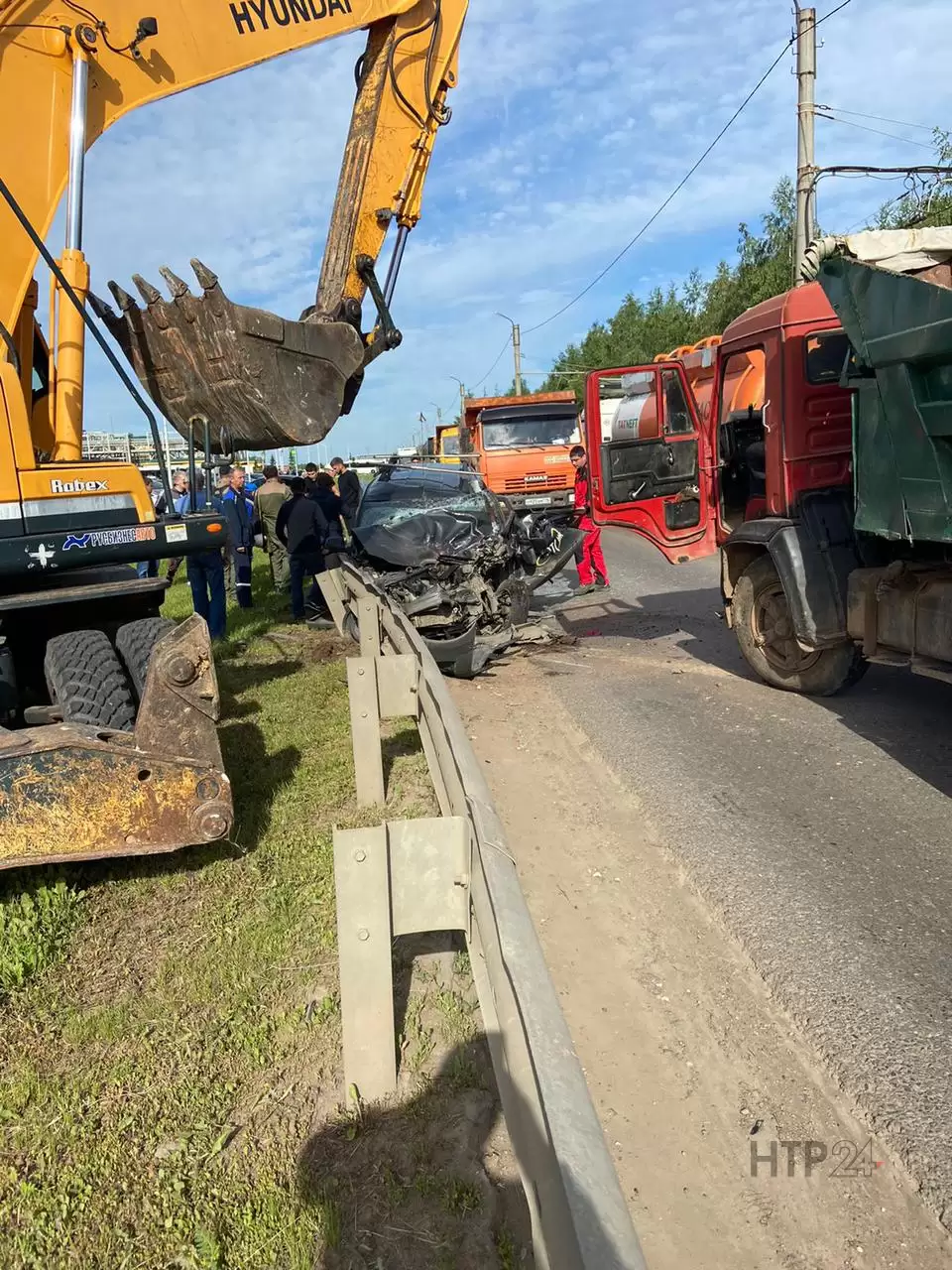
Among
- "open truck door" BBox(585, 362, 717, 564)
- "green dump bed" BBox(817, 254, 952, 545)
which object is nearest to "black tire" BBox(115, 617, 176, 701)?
"green dump bed" BBox(817, 254, 952, 545)

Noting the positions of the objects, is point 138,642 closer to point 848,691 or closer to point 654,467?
point 848,691

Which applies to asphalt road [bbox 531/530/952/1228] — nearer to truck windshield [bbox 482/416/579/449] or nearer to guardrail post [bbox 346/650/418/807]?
guardrail post [bbox 346/650/418/807]

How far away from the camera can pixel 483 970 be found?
2154mm

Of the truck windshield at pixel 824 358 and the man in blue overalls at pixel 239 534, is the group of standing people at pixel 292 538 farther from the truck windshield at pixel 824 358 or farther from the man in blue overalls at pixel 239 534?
the truck windshield at pixel 824 358

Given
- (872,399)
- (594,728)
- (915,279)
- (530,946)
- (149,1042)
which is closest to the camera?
(530,946)

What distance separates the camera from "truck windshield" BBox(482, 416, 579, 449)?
1692cm

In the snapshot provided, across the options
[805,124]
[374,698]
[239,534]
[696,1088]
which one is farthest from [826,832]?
[805,124]

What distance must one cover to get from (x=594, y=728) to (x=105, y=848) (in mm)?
3571

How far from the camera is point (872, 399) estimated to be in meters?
5.07

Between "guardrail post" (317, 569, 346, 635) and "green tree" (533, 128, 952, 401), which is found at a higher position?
"green tree" (533, 128, 952, 401)

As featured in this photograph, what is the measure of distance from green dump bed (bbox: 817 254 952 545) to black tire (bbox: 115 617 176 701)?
164 inches

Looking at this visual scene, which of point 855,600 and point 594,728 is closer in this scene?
point 855,600

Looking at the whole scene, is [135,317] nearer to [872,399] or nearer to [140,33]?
[140,33]

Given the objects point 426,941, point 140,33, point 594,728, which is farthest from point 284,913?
point 140,33
